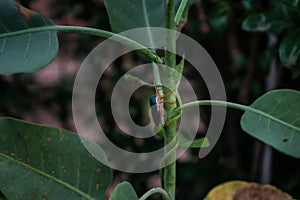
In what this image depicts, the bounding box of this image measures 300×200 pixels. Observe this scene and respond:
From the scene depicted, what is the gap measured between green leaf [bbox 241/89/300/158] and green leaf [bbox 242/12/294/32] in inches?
11.8

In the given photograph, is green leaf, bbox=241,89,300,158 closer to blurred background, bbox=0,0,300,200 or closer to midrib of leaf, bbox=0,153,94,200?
midrib of leaf, bbox=0,153,94,200

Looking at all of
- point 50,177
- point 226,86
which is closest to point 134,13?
point 50,177

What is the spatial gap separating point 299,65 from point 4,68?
1.63 feet

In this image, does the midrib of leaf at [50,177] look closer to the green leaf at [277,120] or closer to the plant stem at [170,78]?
the plant stem at [170,78]

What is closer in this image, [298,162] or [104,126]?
[298,162]

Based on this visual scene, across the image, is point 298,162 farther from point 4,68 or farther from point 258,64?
point 4,68

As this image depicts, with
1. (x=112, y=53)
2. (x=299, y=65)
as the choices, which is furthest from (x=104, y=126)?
(x=299, y=65)

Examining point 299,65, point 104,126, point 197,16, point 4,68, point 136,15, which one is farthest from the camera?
point 104,126

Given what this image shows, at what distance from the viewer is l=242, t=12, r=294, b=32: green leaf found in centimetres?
99

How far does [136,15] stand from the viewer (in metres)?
0.83

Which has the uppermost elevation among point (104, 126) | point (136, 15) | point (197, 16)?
point (136, 15)

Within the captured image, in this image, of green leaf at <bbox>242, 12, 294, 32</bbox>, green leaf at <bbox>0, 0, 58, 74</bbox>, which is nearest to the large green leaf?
green leaf at <bbox>0, 0, 58, 74</bbox>

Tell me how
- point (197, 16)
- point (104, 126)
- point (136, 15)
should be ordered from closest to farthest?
point (136, 15) → point (197, 16) → point (104, 126)

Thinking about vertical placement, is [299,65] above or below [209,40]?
above
